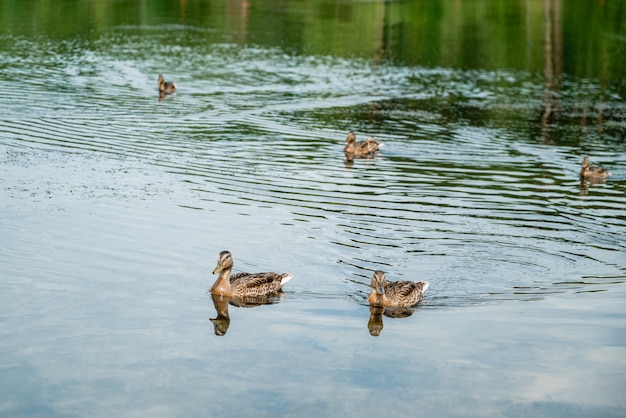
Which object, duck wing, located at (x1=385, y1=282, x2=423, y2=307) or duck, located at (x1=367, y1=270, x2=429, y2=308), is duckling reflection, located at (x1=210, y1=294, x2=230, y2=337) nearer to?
duck, located at (x1=367, y1=270, x2=429, y2=308)

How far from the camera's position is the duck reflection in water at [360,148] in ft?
92.6

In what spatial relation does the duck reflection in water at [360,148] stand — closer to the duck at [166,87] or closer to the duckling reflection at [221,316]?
the duck at [166,87]

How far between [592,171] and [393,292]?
11.4 m

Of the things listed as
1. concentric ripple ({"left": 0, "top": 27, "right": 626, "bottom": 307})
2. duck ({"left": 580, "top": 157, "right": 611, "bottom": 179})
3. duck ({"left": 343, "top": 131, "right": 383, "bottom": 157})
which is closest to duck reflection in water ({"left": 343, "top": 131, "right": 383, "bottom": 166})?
duck ({"left": 343, "top": 131, "right": 383, "bottom": 157})

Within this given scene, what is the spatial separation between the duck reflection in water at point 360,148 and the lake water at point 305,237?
0.38 m

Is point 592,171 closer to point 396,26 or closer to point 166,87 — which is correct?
point 166,87

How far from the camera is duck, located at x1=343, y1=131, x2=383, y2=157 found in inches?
1112

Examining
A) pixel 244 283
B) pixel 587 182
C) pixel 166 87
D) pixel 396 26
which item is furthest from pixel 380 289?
pixel 396 26

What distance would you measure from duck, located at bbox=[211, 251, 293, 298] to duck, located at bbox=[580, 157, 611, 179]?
37.7ft

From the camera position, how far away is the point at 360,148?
28250 mm

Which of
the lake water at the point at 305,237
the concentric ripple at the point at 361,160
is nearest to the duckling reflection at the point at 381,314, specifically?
the lake water at the point at 305,237

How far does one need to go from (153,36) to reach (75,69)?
12283 mm

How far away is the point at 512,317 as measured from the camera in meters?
16.2

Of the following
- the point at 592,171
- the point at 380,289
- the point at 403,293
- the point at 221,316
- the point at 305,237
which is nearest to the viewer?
the point at 221,316
